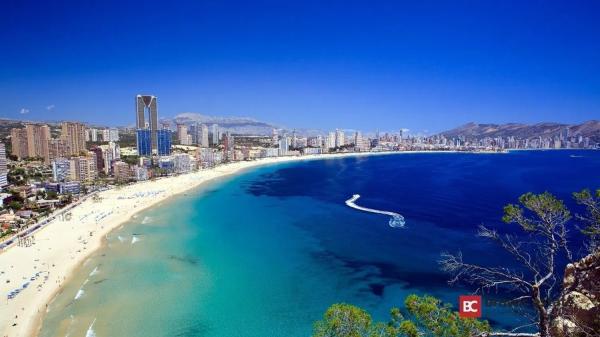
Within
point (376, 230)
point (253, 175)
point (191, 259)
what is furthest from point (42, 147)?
point (376, 230)

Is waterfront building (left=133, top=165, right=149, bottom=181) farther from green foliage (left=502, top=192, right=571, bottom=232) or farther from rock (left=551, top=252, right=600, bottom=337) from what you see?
rock (left=551, top=252, right=600, bottom=337)

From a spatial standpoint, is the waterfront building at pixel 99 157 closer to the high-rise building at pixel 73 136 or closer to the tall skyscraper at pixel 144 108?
the high-rise building at pixel 73 136

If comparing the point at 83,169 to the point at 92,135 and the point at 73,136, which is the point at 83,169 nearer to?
the point at 73,136

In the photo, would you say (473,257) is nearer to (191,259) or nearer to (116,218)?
(191,259)

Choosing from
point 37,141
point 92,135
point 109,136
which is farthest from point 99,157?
point 92,135

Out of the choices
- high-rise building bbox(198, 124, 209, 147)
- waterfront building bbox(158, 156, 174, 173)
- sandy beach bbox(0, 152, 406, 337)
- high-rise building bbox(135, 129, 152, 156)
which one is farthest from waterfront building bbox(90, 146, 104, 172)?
high-rise building bbox(198, 124, 209, 147)

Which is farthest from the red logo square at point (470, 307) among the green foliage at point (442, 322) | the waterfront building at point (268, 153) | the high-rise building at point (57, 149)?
the waterfront building at point (268, 153)
